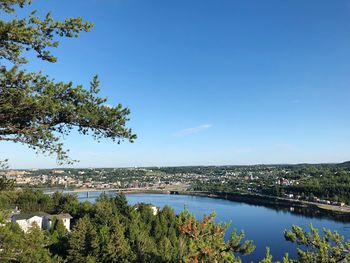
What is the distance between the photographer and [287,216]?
73.1m

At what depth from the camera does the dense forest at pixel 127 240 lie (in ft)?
24.0

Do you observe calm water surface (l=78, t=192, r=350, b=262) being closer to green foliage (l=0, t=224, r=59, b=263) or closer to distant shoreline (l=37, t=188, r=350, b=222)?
distant shoreline (l=37, t=188, r=350, b=222)

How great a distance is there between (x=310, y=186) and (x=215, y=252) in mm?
110888

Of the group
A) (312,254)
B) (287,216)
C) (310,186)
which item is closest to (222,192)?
(310,186)

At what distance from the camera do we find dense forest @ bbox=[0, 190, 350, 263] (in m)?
7.32

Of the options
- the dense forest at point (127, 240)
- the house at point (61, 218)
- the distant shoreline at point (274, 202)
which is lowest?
the distant shoreline at point (274, 202)

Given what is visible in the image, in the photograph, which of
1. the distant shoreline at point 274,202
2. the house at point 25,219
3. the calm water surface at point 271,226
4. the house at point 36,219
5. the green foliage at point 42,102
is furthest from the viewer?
the distant shoreline at point 274,202

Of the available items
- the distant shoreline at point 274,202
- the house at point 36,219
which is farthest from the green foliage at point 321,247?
the distant shoreline at point 274,202

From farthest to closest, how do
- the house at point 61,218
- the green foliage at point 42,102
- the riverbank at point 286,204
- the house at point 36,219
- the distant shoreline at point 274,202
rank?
the distant shoreline at point 274,202 → the riverbank at point 286,204 → the house at point 61,218 → the house at point 36,219 → the green foliage at point 42,102

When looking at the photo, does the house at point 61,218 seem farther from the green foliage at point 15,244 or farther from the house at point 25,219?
the green foliage at point 15,244

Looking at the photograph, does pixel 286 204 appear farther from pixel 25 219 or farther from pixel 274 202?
pixel 25 219

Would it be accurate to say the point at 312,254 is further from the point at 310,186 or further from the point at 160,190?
the point at 160,190

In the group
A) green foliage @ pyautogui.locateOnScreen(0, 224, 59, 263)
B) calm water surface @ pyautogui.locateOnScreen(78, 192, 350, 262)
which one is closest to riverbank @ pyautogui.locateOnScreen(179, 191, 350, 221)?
calm water surface @ pyautogui.locateOnScreen(78, 192, 350, 262)

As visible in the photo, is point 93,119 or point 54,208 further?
point 54,208
